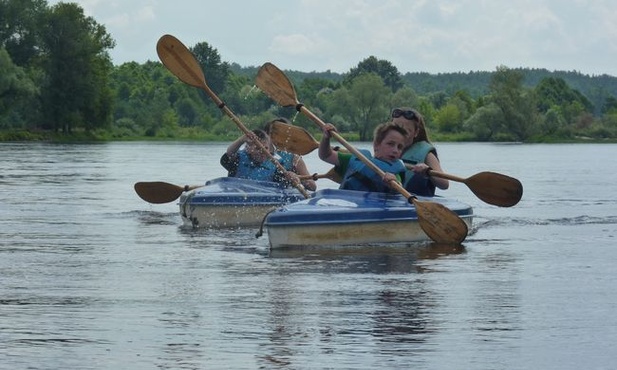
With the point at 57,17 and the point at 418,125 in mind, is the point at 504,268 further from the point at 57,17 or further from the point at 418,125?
the point at 57,17

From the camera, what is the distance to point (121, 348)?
8.79 meters

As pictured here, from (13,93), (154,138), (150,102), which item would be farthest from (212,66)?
(13,93)

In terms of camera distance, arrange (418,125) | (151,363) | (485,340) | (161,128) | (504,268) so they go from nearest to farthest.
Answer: (151,363) < (485,340) < (504,268) < (418,125) < (161,128)

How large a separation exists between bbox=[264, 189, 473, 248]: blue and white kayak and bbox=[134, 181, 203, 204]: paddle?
5.13 meters

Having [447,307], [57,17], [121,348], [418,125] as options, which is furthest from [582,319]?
[57,17]

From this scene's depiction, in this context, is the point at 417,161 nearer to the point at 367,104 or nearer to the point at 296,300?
the point at 296,300

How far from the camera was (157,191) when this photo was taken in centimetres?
2039

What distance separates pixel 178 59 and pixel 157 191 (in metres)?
2.20

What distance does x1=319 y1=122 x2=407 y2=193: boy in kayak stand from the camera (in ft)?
50.2

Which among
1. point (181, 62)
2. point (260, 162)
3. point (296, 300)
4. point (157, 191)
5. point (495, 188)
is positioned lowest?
point (296, 300)

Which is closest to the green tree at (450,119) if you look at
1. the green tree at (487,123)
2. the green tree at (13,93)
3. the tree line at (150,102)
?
the tree line at (150,102)

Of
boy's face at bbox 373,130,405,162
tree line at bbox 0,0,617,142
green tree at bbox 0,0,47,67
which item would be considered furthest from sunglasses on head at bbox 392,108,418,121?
green tree at bbox 0,0,47,67

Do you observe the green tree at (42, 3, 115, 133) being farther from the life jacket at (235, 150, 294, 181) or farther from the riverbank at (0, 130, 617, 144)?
the life jacket at (235, 150, 294, 181)

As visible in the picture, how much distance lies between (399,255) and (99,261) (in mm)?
2796
